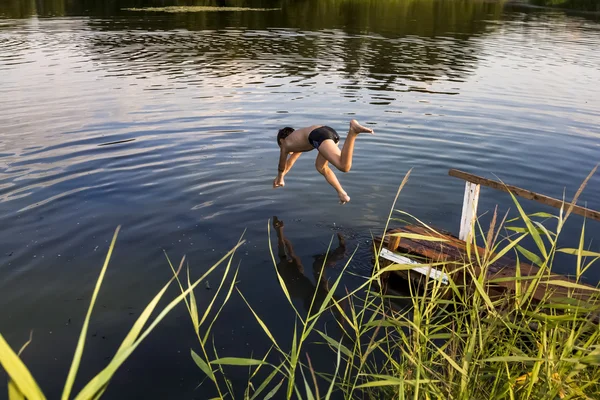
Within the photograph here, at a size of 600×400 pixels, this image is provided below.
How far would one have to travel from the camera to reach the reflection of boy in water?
617 cm

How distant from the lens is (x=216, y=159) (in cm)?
1117

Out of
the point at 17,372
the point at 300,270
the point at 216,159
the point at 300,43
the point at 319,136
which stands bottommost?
the point at 300,270

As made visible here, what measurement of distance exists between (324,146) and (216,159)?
4.30 meters

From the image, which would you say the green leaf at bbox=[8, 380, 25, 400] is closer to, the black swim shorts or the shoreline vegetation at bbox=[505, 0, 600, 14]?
the black swim shorts

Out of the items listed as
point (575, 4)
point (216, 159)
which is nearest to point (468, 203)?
point (216, 159)

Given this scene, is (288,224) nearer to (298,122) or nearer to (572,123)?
(298,122)

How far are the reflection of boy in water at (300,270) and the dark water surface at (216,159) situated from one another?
4.8 inches

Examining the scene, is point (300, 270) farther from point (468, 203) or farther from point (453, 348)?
point (453, 348)

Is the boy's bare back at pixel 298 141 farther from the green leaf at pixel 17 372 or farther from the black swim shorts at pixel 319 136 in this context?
the green leaf at pixel 17 372

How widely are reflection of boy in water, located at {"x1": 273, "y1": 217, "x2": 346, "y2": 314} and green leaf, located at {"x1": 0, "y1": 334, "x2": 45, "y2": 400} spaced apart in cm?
462

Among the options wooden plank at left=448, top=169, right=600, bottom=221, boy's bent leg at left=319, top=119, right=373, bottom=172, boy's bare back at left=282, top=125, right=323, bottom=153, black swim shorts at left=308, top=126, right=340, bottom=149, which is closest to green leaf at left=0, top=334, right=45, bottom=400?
wooden plank at left=448, top=169, right=600, bottom=221

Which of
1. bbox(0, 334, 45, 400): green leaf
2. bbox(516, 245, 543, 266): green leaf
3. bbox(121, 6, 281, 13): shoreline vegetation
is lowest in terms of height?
bbox(516, 245, 543, 266): green leaf

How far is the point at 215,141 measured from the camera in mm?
12578

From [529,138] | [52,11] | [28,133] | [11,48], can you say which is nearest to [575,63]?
[529,138]
